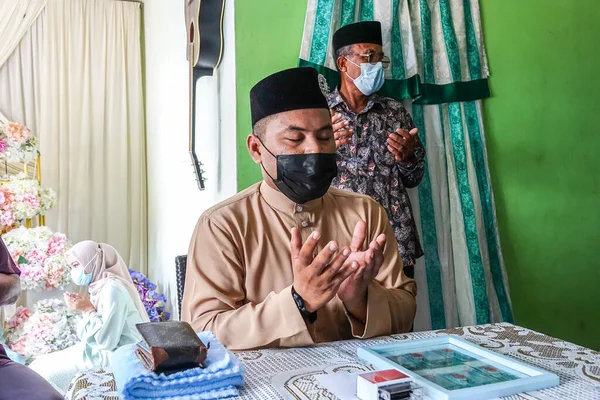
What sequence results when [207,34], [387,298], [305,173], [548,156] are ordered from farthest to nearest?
1. [548,156]
2. [207,34]
3. [305,173]
4. [387,298]

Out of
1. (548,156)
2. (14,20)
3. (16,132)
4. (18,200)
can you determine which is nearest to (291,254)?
(548,156)

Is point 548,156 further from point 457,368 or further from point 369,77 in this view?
point 457,368

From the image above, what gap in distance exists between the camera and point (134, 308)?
3480mm

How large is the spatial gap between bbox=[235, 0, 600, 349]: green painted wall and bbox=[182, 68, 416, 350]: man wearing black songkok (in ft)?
6.84

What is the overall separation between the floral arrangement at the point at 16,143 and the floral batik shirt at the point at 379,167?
2467mm

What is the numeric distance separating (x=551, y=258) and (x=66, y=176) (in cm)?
452

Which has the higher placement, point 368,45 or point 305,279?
point 368,45

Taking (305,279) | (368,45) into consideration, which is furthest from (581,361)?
(368,45)

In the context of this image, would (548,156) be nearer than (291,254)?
No

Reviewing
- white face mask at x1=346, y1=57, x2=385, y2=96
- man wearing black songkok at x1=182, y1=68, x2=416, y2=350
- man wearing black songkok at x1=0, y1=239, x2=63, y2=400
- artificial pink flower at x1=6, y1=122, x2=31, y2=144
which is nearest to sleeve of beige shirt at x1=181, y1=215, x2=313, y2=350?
man wearing black songkok at x1=182, y1=68, x2=416, y2=350

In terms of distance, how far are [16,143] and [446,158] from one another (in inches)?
121

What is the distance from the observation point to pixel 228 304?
62.6 inches

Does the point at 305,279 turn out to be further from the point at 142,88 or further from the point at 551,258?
the point at 142,88

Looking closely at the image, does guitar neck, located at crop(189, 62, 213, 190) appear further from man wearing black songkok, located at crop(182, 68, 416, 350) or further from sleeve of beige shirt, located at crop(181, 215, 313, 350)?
sleeve of beige shirt, located at crop(181, 215, 313, 350)
